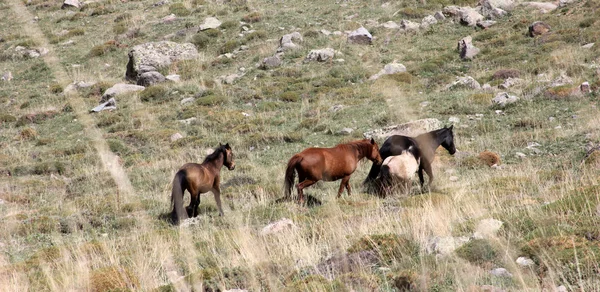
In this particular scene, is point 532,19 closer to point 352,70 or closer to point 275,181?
point 352,70

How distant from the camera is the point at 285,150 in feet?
61.8

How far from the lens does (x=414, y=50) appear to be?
30500 millimetres

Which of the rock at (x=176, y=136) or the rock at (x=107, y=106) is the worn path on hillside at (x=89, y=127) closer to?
the rock at (x=107, y=106)

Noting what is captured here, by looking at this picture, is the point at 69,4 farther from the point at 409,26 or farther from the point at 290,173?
the point at 290,173

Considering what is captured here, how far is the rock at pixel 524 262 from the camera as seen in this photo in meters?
6.33

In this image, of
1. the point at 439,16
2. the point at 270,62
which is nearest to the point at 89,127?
the point at 270,62

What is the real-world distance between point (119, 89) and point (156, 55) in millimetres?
3974

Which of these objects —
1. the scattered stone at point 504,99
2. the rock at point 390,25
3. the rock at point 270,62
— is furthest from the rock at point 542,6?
the scattered stone at point 504,99

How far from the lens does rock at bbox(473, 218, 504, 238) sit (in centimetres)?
733

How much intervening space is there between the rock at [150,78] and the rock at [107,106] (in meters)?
2.60

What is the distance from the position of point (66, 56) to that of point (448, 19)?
2207 cm

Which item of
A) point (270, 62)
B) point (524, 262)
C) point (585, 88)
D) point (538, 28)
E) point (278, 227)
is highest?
point (524, 262)

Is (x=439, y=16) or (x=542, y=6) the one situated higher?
(x=542, y=6)

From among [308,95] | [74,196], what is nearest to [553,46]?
[308,95]
